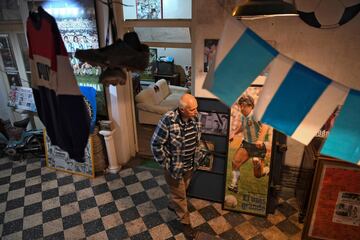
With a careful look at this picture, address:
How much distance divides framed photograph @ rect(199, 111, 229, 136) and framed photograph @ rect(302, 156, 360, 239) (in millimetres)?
949

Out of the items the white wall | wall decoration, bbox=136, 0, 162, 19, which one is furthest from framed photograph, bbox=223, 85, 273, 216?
the white wall

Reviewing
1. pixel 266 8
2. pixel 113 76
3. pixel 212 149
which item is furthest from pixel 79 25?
pixel 266 8

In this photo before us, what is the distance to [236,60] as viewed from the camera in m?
1.04

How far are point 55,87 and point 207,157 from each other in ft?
5.57

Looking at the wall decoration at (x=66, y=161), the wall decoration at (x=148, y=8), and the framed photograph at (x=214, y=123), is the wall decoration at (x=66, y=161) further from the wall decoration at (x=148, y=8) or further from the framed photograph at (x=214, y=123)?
the wall decoration at (x=148, y=8)

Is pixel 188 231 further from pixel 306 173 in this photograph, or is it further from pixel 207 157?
pixel 306 173

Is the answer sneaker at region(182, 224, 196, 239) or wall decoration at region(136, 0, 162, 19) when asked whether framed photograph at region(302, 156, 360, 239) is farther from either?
wall decoration at region(136, 0, 162, 19)

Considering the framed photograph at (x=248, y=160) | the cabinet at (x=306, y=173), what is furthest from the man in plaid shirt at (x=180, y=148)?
the cabinet at (x=306, y=173)

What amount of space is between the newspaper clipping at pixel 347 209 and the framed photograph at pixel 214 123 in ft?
4.04

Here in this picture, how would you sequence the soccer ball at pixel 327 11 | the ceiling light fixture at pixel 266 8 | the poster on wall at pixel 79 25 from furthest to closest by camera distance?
1. the poster on wall at pixel 79 25
2. the soccer ball at pixel 327 11
3. the ceiling light fixture at pixel 266 8

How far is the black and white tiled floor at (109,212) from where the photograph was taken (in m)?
2.71

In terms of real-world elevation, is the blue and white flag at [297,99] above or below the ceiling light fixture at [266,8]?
below

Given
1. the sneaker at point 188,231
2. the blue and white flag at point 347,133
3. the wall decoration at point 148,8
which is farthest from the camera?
the wall decoration at point 148,8

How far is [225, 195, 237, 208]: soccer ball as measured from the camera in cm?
291
